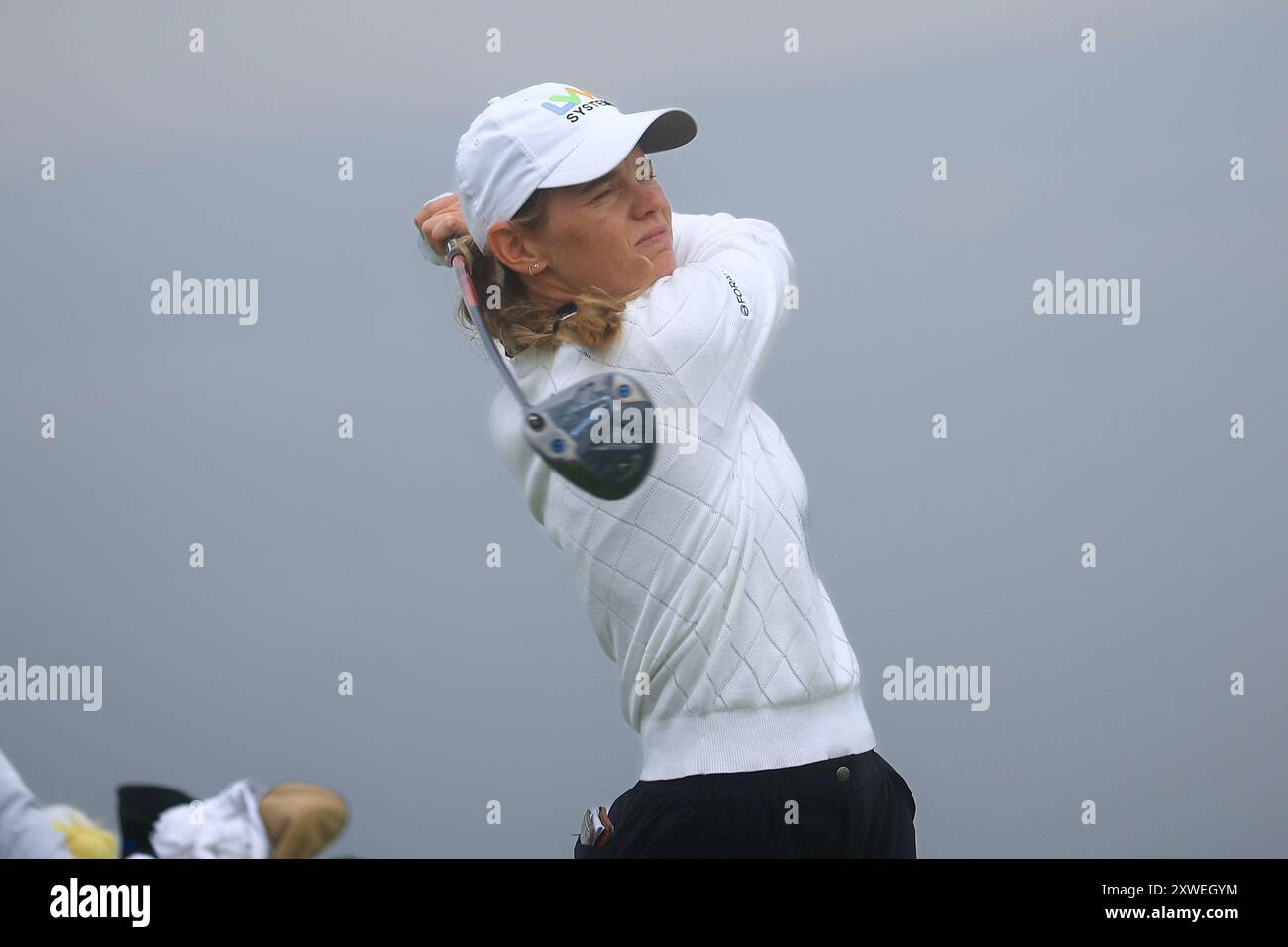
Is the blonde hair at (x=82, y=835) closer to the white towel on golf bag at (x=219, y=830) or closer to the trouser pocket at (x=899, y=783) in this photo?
the white towel on golf bag at (x=219, y=830)

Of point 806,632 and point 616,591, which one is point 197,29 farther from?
point 806,632

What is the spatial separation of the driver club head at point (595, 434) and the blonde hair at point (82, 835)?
1.66ft

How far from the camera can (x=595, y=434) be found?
138 centimetres

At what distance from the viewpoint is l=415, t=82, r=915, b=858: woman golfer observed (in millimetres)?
1451

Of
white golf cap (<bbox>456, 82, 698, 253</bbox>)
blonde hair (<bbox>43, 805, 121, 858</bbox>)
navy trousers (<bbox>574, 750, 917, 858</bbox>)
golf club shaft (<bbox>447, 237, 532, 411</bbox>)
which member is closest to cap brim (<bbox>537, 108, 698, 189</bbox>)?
white golf cap (<bbox>456, 82, 698, 253</bbox>)

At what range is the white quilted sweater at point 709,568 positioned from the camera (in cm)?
145

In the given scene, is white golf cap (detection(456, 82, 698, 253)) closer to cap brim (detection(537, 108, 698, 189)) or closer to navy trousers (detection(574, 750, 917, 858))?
cap brim (detection(537, 108, 698, 189))

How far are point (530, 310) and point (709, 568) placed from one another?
33cm

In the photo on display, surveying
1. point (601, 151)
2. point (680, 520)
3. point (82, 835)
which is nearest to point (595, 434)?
point (680, 520)

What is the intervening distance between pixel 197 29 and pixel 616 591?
1207 millimetres

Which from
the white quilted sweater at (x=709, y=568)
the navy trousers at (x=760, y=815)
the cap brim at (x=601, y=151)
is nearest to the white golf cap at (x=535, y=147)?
the cap brim at (x=601, y=151)

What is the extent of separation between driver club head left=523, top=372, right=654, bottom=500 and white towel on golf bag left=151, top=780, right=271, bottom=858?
1.35 ft
